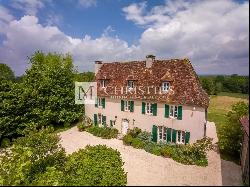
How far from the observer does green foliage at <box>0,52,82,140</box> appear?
28.0 meters

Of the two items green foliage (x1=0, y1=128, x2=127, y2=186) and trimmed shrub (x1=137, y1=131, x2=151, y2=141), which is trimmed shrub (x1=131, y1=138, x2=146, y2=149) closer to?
trimmed shrub (x1=137, y1=131, x2=151, y2=141)

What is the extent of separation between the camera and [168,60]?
94.2ft

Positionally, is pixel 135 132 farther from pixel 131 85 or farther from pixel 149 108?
pixel 131 85

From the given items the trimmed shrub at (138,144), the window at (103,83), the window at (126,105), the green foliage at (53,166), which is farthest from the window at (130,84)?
the green foliage at (53,166)

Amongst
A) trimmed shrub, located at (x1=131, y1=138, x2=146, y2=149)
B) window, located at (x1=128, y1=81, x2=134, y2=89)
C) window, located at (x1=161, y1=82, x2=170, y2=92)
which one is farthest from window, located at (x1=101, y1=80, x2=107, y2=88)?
trimmed shrub, located at (x1=131, y1=138, x2=146, y2=149)

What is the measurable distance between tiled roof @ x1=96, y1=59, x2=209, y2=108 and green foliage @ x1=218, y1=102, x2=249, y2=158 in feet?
9.17

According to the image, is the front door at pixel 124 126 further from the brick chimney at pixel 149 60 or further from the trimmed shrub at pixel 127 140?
the brick chimney at pixel 149 60

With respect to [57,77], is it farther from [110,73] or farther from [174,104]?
[174,104]

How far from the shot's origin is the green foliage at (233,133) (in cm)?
2223

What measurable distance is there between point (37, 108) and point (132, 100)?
12924 mm

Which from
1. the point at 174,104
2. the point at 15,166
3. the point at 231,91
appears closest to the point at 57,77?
the point at 174,104

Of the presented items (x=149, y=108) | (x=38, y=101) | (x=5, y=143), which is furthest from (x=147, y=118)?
(x=5, y=143)

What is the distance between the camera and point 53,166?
17.5 metres

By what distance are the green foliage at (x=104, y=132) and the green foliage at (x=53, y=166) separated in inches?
346
